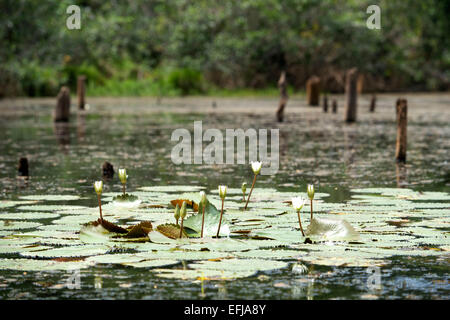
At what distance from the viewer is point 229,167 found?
12742 mm

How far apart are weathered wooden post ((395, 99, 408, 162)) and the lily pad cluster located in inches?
163

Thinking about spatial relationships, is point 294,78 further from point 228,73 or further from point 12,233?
point 12,233

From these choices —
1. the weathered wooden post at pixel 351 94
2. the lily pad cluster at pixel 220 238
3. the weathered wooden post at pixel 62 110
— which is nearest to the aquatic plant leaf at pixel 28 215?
the lily pad cluster at pixel 220 238

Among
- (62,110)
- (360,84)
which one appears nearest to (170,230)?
(62,110)

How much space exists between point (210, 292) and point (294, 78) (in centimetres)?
3723

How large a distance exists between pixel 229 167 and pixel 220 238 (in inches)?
234

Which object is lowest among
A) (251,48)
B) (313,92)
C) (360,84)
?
(360,84)

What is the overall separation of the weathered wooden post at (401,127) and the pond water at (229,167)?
18cm

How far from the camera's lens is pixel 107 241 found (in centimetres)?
669

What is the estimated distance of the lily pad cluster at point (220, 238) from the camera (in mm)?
5988

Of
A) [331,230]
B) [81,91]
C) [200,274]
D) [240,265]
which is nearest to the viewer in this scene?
[200,274]

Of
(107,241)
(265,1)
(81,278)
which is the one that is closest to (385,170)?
(107,241)

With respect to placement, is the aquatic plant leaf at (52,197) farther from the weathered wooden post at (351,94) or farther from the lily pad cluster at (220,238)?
the weathered wooden post at (351,94)

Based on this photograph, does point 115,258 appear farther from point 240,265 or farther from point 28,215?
point 28,215
